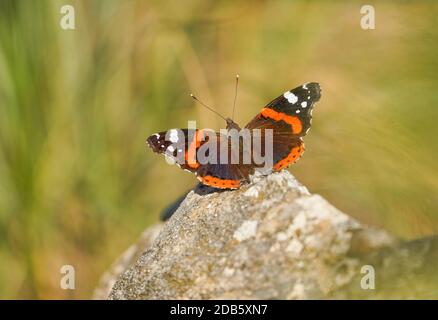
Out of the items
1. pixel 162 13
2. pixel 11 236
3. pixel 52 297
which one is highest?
pixel 162 13

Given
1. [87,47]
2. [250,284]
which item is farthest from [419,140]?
[87,47]

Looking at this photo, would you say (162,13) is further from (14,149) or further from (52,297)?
(52,297)

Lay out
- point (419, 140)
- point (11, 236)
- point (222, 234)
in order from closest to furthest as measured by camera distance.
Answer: point (222, 234), point (419, 140), point (11, 236)

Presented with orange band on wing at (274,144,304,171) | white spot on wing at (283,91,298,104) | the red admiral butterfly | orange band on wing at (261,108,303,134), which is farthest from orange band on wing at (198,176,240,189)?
white spot on wing at (283,91,298,104)

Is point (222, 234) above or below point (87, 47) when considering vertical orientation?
below

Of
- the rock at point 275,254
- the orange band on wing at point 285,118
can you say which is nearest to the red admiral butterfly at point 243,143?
the orange band on wing at point 285,118

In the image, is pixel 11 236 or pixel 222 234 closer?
pixel 222 234

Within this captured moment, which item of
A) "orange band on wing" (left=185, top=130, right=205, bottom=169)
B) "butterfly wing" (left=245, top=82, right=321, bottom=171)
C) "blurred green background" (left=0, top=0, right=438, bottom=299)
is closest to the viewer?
"orange band on wing" (left=185, top=130, right=205, bottom=169)

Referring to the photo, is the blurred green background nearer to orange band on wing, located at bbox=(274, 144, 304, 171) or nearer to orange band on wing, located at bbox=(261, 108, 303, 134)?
orange band on wing, located at bbox=(261, 108, 303, 134)

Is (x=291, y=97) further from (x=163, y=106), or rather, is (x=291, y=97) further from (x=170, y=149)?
(x=163, y=106)
